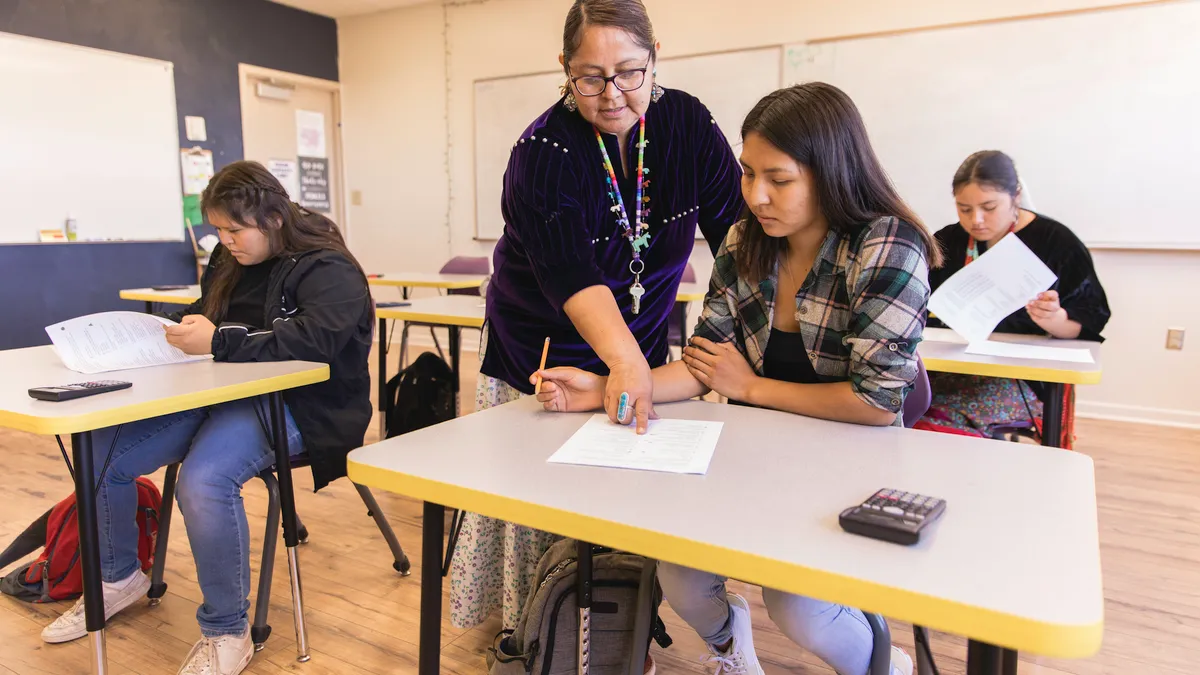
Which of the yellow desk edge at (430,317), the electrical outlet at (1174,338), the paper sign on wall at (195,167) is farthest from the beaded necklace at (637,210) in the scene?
the paper sign on wall at (195,167)

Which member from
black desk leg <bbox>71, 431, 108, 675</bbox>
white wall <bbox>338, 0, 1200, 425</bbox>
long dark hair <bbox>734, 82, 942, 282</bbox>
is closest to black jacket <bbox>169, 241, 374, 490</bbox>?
black desk leg <bbox>71, 431, 108, 675</bbox>

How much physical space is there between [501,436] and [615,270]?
0.44 meters

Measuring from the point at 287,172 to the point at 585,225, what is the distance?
5.18 meters

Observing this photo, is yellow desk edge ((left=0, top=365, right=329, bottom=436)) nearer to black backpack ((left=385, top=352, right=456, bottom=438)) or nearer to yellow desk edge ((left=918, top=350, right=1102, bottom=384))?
black backpack ((left=385, top=352, right=456, bottom=438))

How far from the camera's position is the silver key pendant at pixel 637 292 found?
136 cm

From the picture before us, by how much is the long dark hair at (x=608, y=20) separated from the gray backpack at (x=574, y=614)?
858mm

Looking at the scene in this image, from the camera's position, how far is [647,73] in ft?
3.93

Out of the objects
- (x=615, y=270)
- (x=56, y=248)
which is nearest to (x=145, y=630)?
(x=615, y=270)

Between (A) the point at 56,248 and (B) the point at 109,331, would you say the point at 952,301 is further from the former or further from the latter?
(A) the point at 56,248

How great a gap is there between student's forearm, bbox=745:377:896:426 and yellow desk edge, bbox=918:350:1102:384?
647 millimetres

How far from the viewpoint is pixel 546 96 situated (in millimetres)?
5086

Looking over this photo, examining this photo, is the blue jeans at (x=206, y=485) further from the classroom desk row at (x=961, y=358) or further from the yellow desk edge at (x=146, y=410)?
the classroom desk row at (x=961, y=358)

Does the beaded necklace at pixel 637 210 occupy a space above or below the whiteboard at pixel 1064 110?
below

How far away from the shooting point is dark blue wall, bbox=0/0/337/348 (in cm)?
419
